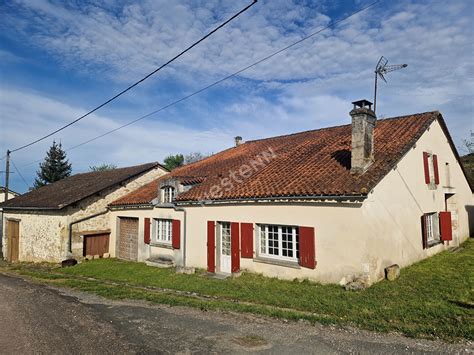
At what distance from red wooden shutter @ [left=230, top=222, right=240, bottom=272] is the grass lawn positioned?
78cm

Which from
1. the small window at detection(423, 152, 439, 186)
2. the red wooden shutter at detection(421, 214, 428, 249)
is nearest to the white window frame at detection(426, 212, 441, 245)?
the red wooden shutter at detection(421, 214, 428, 249)

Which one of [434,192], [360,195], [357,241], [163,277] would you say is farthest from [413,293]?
[163,277]

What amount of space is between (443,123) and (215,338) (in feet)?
45.9

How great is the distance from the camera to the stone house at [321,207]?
963 centimetres

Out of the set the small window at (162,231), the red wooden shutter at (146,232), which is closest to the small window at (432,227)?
the small window at (162,231)

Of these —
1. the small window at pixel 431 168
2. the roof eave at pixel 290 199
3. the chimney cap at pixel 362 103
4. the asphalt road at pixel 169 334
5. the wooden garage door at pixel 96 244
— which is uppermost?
the chimney cap at pixel 362 103

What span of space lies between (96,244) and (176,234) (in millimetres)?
6292

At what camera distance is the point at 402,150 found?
35.9 ft

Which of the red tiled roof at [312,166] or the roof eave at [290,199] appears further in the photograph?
the red tiled roof at [312,166]

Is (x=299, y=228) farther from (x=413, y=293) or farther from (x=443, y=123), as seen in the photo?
(x=443, y=123)

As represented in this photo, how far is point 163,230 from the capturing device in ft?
52.1

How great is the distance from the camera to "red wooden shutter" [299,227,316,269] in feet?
32.8

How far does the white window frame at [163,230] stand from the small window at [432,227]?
37.3 ft

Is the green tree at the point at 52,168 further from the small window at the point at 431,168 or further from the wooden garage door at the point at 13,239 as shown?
the small window at the point at 431,168
